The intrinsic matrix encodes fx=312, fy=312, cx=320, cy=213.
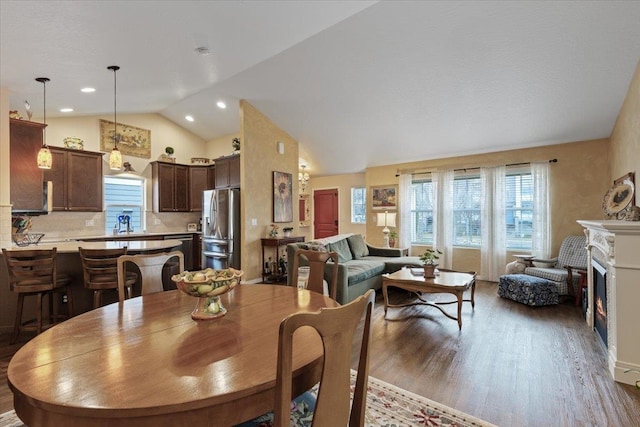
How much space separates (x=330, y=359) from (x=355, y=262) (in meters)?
4.03

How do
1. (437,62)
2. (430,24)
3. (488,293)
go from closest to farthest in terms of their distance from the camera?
(430,24) → (437,62) → (488,293)

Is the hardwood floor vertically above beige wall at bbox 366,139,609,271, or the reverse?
beige wall at bbox 366,139,609,271

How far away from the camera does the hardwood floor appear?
198 centimetres

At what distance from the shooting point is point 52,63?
120 inches

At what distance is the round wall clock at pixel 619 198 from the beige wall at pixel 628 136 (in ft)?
0.52

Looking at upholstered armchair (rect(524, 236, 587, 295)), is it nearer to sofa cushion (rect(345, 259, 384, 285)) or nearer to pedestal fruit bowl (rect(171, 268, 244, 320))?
sofa cushion (rect(345, 259, 384, 285))

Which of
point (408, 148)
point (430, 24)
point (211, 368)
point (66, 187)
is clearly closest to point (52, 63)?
point (66, 187)

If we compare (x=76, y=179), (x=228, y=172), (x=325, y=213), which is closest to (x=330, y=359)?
(x=228, y=172)

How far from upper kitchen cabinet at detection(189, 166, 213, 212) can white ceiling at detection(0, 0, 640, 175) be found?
4.93ft

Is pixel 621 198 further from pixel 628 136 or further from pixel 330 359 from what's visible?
pixel 330 359

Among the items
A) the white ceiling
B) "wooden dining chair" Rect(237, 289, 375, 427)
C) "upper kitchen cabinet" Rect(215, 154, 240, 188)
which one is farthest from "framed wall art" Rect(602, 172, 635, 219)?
"upper kitchen cabinet" Rect(215, 154, 240, 188)

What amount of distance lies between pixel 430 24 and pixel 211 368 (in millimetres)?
3851

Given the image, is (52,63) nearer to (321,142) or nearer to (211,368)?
(211,368)

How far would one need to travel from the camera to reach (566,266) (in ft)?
14.1
